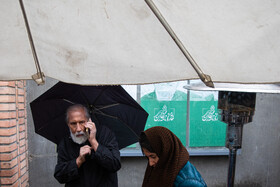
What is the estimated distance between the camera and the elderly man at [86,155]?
2.15 metres

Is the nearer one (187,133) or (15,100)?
(15,100)

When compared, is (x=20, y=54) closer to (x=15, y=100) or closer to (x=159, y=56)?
(x=159, y=56)

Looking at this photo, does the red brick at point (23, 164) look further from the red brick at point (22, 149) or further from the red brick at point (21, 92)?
the red brick at point (21, 92)

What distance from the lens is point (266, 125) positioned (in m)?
4.36

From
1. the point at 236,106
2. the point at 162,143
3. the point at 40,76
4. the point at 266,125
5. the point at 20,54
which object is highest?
the point at 20,54

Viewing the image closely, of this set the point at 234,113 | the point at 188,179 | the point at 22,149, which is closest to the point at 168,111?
the point at 234,113

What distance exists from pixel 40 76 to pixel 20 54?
0.48ft

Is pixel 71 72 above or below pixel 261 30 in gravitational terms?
below

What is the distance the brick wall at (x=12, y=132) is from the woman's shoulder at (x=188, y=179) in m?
2.58

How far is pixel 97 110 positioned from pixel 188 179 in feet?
4.52

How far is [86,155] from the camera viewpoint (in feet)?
7.37

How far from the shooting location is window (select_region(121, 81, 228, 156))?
4.29 m

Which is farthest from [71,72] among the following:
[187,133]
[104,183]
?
[187,133]

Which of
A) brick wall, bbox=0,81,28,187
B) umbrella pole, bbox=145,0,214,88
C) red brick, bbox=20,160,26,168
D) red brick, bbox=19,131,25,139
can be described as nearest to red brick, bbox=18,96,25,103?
brick wall, bbox=0,81,28,187
